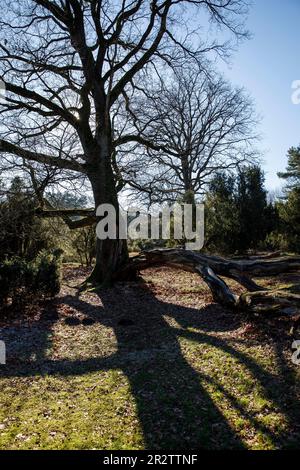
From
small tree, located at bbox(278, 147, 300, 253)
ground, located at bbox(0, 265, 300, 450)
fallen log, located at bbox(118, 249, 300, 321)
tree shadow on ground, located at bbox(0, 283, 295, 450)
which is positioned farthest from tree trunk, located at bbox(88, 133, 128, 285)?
small tree, located at bbox(278, 147, 300, 253)

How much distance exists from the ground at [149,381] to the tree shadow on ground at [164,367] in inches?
0.7

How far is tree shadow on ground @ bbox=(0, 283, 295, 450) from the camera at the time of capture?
4.48 metres

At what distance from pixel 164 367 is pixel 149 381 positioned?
1.83ft

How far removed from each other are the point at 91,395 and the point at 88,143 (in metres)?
9.43

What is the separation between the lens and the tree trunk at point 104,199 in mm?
13172

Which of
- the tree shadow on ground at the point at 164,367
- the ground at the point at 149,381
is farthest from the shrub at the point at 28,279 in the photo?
the ground at the point at 149,381

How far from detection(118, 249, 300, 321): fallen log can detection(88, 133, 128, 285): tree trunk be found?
20.7 inches

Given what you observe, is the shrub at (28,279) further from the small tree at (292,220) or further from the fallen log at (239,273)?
the small tree at (292,220)

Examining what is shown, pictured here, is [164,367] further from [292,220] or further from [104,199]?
[292,220]

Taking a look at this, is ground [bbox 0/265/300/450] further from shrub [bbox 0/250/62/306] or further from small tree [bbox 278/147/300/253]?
small tree [bbox 278/147/300/253]

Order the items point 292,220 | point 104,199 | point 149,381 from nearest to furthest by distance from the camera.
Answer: point 149,381, point 104,199, point 292,220

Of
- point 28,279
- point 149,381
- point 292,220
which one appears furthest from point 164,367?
point 292,220

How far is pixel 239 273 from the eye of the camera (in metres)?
10.4
